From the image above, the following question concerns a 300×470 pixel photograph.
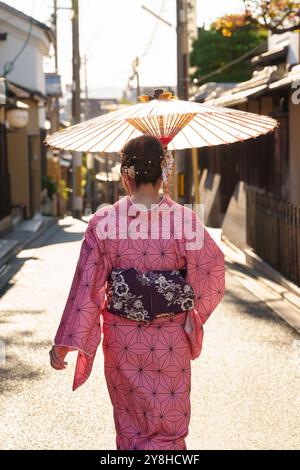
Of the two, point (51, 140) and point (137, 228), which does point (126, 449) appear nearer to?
point (137, 228)

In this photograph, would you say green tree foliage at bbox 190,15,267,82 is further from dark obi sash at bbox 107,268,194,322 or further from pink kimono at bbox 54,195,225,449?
dark obi sash at bbox 107,268,194,322

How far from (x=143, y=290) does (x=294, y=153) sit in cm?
1113

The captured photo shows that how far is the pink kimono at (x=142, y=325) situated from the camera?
164 inches

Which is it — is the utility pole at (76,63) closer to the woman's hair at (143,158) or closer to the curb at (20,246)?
the curb at (20,246)

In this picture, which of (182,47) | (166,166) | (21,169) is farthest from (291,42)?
(166,166)

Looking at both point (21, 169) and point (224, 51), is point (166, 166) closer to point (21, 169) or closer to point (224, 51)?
point (21, 169)

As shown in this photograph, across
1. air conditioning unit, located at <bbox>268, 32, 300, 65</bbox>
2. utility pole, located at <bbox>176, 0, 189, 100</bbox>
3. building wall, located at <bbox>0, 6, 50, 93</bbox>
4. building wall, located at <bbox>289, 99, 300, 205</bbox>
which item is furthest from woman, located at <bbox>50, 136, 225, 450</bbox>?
building wall, located at <bbox>0, 6, 50, 93</bbox>

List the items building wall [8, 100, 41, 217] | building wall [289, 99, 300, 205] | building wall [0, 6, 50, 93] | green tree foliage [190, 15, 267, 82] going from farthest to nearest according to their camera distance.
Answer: green tree foliage [190, 15, 267, 82] → building wall [0, 6, 50, 93] → building wall [8, 100, 41, 217] → building wall [289, 99, 300, 205]

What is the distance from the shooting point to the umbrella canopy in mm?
4672

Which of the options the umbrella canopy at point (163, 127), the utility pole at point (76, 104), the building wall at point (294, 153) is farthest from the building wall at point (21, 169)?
the umbrella canopy at point (163, 127)

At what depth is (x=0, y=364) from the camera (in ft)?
25.0

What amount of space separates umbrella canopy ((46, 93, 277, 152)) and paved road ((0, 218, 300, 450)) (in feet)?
6.16

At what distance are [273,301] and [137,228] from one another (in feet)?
22.5
